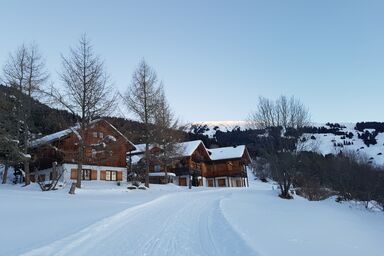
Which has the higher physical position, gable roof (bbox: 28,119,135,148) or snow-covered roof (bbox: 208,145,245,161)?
snow-covered roof (bbox: 208,145,245,161)

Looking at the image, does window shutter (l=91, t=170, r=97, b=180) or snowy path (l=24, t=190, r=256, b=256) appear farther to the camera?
window shutter (l=91, t=170, r=97, b=180)

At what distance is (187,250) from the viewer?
29.1 ft

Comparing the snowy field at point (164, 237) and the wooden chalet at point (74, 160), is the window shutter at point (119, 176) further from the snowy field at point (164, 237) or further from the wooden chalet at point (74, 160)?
the snowy field at point (164, 237)

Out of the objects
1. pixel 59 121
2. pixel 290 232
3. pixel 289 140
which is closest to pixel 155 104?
pixel 59 121

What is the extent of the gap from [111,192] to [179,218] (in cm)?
1806

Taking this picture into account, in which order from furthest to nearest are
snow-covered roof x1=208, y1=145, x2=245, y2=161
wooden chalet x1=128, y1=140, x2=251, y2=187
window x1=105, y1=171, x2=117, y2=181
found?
snow-covered roof x1=208, y1=145, x2=245, y2=161, wooden chalet x1=128, y1=140, x2=251, y2=187, window x1=105, y1=171, x2=117, y2=181

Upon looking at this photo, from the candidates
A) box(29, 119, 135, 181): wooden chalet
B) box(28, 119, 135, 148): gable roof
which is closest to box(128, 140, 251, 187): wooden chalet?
box(29, 119, 135, 181): wooden chalet

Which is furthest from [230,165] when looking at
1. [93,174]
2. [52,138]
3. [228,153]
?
[52,138]

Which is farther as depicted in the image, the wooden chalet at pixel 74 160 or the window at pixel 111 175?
the window at pixel 111 175

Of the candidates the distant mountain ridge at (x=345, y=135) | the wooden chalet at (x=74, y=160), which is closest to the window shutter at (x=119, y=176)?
the wooden chalet at (x=74, y=160)

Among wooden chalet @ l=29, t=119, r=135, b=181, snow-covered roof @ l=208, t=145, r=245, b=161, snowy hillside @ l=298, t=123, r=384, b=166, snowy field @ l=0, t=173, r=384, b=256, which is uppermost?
snowy hillside @ l=298, t=123, r=384, b=166

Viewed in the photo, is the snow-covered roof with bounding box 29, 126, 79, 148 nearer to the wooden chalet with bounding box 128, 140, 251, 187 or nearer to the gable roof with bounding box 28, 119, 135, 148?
the gable roof with bounding box 28, 119, 135, 148

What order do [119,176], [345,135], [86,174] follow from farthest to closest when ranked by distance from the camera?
[345,135], [119,176], [86,174]

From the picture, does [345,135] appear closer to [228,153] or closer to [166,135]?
[228,153]
